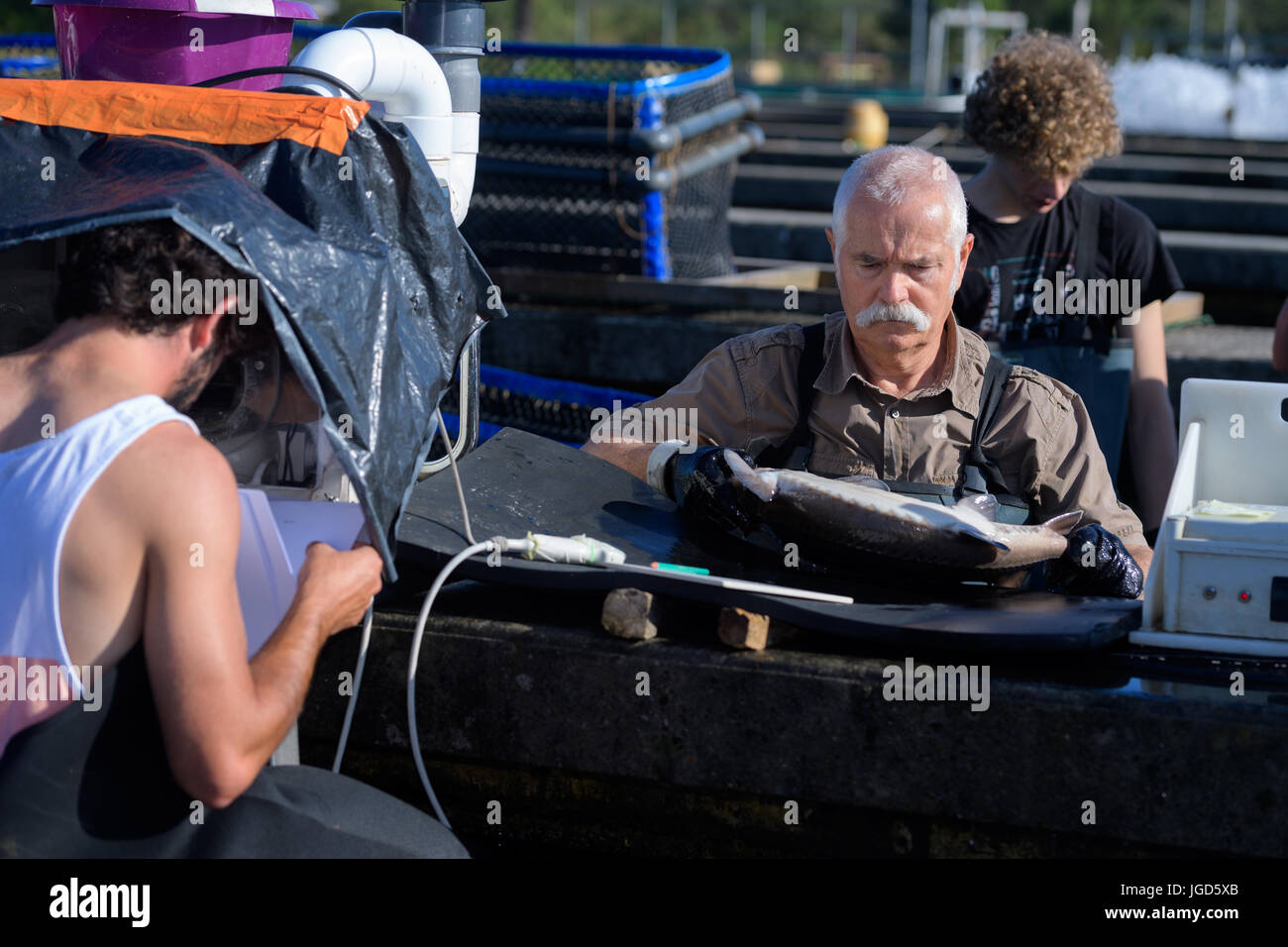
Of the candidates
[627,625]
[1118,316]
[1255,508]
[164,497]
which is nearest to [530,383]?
[1118,316]

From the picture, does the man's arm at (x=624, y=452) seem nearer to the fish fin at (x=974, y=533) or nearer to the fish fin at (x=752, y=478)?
the fish fin at (x=752, y=478)

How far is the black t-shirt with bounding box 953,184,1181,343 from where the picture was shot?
4934 millimetres

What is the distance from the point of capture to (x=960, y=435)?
3748 millimetres

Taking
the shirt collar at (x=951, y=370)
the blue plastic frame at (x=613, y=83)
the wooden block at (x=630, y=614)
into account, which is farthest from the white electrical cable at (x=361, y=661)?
the blue plastic frame at (x=613, y=83)

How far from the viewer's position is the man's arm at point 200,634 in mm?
2262

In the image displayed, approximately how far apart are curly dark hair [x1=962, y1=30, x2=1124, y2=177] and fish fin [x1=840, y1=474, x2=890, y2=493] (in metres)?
1.98

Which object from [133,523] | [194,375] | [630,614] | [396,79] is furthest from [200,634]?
[396,79]

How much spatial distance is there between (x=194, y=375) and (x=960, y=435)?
6.60 feet

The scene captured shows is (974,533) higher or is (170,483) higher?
(170,483)

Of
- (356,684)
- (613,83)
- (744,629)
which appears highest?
(613,83)

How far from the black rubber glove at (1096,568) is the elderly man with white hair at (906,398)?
0.04 metres

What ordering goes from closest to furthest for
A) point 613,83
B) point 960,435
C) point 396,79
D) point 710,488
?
point 710,488 → point 396,79 → point 960,435 → point 613,83

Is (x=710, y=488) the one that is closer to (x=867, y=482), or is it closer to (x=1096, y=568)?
(x=867, y=482)
